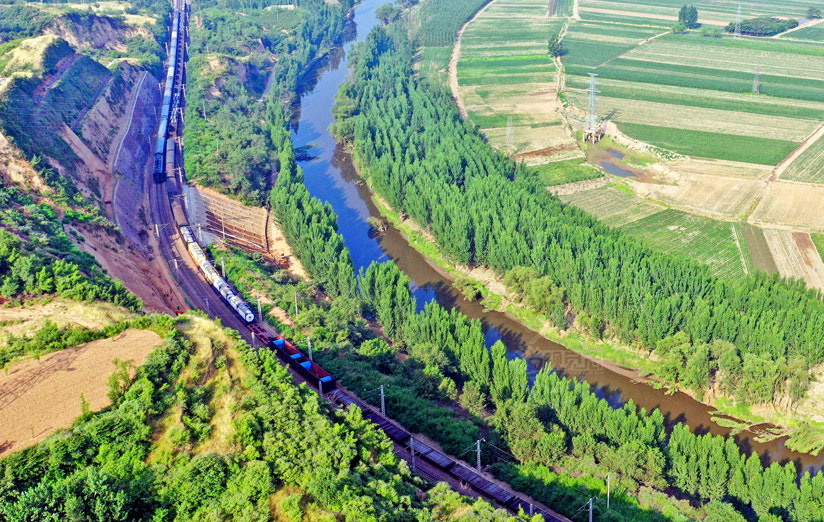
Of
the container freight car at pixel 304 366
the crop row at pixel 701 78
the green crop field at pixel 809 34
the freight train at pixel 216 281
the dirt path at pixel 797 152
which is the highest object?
the green crop field at pixel 809 34

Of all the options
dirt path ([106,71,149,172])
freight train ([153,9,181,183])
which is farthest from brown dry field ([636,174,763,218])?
dirt path ([106,71,149,172])

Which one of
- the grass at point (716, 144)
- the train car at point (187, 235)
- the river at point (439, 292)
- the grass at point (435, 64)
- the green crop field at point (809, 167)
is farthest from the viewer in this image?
the grass at point (435, 64)

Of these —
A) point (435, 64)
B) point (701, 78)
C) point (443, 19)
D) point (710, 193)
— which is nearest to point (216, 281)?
point (710, 193)

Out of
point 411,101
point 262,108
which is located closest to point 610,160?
point 411,101

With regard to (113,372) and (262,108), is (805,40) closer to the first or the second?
(262,108)

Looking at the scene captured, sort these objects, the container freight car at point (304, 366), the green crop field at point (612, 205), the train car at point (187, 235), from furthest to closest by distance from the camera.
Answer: the green crop field at point (612, 205), the train car at point (187, 235), the container freight car at point (304, 366)

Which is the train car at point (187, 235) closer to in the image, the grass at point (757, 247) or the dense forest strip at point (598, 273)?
the dense forest strip at point (598, 273)

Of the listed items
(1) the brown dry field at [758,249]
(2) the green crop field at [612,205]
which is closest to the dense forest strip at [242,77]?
(2) the green crop field at [612,205]

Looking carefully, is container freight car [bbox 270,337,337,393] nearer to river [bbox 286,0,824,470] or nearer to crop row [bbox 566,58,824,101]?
river [bbox 286,0,824,470]
